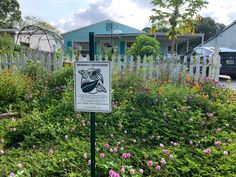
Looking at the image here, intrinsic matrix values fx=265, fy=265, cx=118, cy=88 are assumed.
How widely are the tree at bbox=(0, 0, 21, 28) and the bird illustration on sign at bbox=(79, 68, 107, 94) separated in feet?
114

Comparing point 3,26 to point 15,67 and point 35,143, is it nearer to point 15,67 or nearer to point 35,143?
point 15,67

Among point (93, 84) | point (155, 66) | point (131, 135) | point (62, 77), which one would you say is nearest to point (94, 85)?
point (93, 84)

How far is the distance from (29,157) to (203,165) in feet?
6.31

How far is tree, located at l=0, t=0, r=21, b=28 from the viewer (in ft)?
111

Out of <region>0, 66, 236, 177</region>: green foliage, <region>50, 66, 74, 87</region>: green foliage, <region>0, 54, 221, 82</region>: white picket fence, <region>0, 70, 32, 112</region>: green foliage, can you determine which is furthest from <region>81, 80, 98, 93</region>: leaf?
<region>0, 54, 221, 82</region>: white picket fence

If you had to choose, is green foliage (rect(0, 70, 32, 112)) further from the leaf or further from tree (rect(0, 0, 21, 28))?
tree (rect(0, 0, 21, 28))

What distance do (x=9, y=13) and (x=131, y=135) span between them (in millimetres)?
35823

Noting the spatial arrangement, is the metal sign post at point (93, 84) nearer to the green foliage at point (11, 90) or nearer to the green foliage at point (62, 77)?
the green foliage at point (11, 90)

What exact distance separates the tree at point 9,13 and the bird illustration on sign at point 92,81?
34.7m

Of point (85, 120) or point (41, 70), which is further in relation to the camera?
point (41, 70)

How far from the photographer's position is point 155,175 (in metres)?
2.66

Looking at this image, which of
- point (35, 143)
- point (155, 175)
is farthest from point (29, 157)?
point (155, 175)

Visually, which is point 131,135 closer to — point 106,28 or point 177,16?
point 177,16

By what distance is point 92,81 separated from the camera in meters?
2.04
